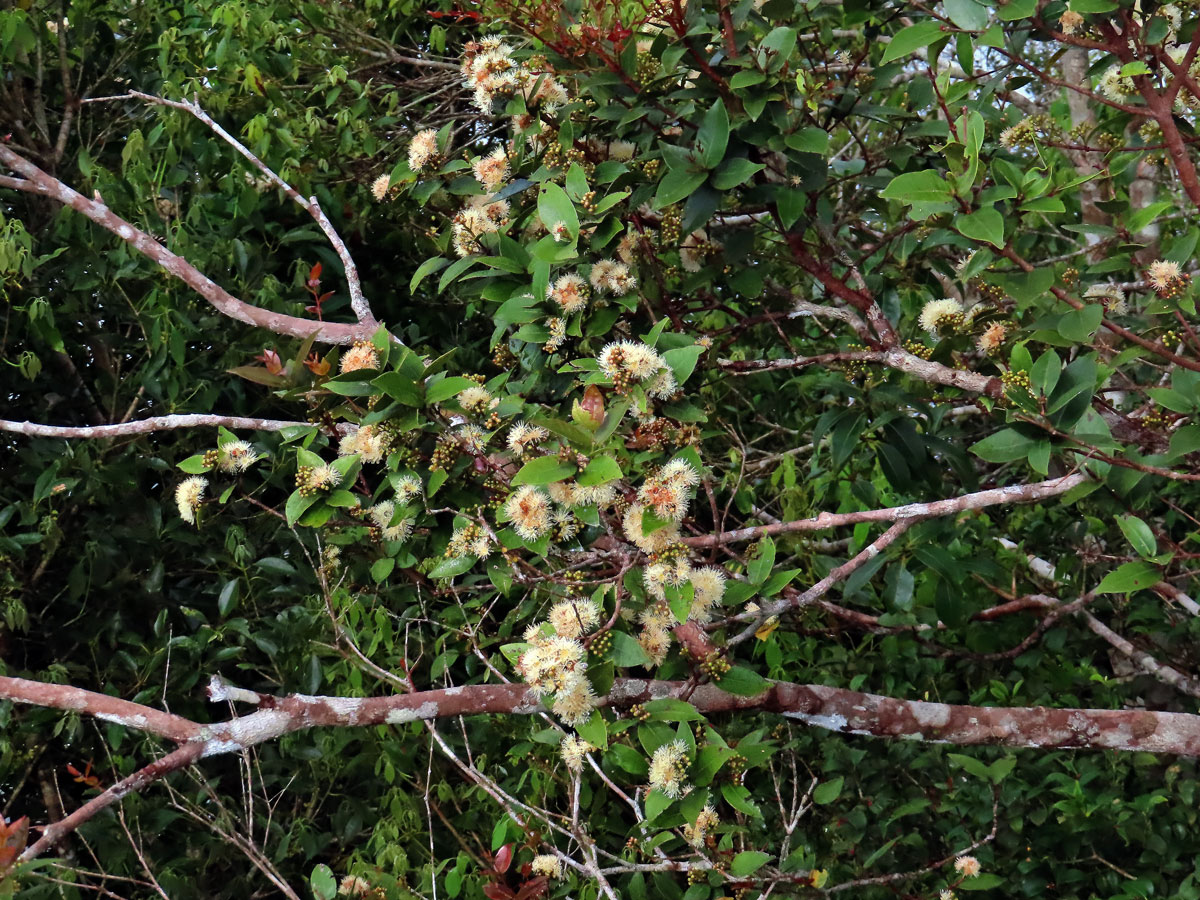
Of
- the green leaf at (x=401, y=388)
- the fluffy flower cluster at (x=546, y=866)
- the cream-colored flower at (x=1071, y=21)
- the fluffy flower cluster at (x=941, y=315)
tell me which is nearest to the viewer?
the green leaf at (x=401, y=388)

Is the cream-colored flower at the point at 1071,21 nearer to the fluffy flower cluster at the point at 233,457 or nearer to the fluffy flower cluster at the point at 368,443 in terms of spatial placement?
the fluffy flower cluster at the point at 368,443

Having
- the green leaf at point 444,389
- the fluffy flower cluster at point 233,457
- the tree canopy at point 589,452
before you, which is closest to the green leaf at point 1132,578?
the tree canopy at point 589,452

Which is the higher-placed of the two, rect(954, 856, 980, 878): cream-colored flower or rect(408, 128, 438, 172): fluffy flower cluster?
rect(408, 128, 438, 172): fluffy flower cluster

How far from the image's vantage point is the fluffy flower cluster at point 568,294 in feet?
4.63

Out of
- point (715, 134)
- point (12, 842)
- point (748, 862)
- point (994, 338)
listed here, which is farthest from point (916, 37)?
point (12, 842)

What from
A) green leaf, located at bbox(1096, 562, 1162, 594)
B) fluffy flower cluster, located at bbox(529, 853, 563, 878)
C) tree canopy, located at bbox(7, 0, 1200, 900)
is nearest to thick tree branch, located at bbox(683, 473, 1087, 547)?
tree canopy, located at bbox(7, 0, 1200, 900)

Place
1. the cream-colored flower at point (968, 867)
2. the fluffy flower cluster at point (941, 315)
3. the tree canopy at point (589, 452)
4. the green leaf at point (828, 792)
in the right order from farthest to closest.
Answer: the cream-colored flower at point (968, 867) < the green leaf at point (828, 792) < the fluffy flower cluster at point (941, 315) < the tree canopy at point (589, 452)

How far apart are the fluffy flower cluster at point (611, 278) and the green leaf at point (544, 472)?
16.2 inches

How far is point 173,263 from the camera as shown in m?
1.80

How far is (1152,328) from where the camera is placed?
162 cm

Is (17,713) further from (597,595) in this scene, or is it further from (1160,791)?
(1160,791)

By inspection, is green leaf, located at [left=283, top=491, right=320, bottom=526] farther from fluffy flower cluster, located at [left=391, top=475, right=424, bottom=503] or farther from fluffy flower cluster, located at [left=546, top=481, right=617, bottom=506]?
fluffy flower cluster, located at [left=546, top=481, right=617, bottom=506]

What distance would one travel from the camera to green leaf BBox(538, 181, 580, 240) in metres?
1.34

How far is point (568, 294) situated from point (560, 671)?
20.2 inches
